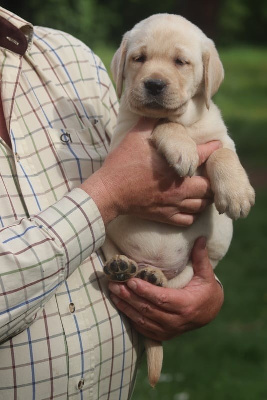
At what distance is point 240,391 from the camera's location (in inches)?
186

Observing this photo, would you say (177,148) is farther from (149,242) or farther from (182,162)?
(149,242)

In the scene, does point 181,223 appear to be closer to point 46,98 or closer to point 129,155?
point 129,155

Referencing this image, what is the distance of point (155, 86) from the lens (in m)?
2.58

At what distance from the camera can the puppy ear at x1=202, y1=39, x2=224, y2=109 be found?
9.13 feet

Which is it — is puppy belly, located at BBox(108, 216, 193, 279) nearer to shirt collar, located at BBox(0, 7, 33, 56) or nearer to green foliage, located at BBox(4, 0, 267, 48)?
shirt collar, located at BBox(0, 7, 33, 56)

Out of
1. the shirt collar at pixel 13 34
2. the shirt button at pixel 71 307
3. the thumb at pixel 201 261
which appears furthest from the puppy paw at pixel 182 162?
the shirt collar at pixel 13 34

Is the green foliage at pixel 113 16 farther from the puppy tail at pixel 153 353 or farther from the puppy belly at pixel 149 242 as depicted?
the puppy tail at pixel 153 353

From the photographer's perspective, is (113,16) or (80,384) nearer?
(80,384)

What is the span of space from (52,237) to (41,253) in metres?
0.07

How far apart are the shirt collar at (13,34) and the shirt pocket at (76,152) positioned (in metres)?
0.34

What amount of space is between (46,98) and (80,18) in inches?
543

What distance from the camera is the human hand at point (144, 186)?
242 centimetres

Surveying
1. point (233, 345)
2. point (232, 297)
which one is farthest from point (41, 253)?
point (232, 297)

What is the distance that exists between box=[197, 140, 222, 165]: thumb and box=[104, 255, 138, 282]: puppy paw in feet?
1.57
